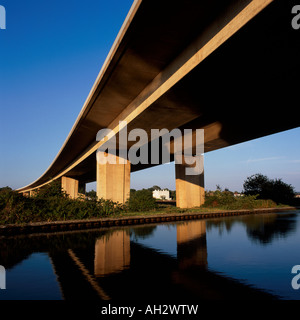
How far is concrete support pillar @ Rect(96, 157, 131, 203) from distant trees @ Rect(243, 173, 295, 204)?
92.8 ft

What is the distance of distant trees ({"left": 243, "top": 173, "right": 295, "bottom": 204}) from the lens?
4603cm

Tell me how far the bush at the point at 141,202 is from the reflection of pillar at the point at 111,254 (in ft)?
42.8

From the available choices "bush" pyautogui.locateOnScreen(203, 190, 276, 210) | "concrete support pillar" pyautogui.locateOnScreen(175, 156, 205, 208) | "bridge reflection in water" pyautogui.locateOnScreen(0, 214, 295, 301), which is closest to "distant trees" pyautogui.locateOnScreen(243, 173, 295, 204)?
"bush" pyautogui.locateOnScreen(203, 190, 276, 210)

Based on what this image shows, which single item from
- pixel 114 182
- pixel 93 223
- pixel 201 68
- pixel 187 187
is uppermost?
pixel 201 68

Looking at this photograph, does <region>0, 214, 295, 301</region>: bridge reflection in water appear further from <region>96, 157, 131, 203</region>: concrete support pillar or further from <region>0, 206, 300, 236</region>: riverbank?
<region>96, 157, 131, 203</region>: concrete support pillar

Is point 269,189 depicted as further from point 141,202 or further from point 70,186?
point 70,186

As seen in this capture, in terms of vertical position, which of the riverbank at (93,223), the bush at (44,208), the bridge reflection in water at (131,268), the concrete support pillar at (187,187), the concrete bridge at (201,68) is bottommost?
the bridge reflection in water at (131,268)

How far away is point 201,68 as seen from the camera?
10414mm

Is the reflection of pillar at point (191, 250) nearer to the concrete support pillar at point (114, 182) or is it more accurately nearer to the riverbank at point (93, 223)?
the riverbank at point (93, 223)

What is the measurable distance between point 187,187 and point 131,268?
2654cm

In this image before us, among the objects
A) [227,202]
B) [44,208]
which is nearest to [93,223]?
[44,208]

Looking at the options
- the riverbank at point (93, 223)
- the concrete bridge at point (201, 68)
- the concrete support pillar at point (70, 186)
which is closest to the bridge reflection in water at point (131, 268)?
the riverbank at point (93, 223)

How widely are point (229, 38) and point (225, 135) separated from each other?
16726 millimetres

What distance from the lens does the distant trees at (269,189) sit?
1812 inches
